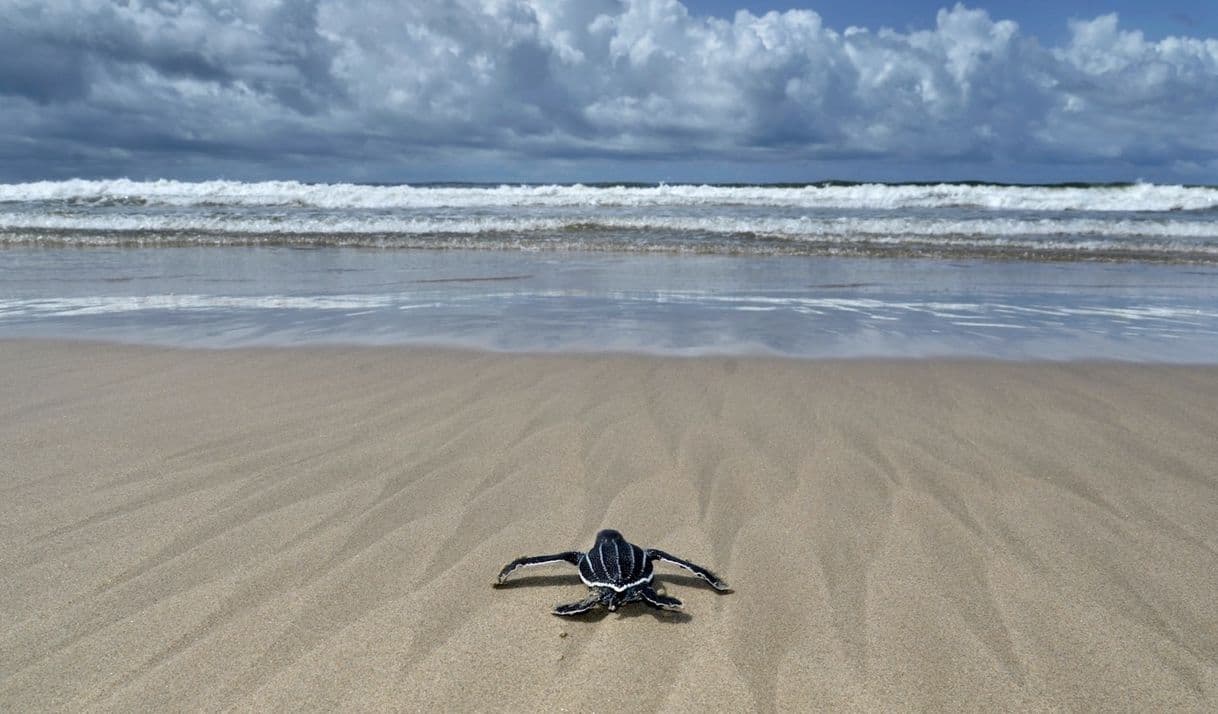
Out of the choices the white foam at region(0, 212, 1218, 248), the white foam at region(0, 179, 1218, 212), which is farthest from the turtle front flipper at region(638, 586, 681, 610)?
the white foam at region(0, 179, 1218, 212)

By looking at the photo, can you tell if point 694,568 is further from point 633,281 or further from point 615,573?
point 633,281

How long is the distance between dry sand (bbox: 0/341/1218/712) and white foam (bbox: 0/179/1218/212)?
24.6m

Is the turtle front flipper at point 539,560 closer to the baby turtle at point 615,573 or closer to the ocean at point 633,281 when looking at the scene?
the baby turtle at point 615,573

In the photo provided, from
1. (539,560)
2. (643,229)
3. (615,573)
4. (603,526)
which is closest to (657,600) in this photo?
(615,573)

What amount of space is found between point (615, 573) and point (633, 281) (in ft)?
28.2

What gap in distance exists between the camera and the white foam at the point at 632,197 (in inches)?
1124

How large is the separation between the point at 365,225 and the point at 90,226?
679cm

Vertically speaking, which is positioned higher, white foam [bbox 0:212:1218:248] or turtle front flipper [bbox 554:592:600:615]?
white foam [bbox 0:212:1218:248]

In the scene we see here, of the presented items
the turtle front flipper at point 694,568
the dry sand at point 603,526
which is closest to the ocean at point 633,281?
the dry sand at point 603,526

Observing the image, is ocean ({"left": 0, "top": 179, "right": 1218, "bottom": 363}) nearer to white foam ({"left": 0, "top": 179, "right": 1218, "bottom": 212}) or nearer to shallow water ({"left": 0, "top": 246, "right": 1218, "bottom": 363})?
shallow water ({"left": 0, "top": 246, "right": 1218, "bottom": 363})

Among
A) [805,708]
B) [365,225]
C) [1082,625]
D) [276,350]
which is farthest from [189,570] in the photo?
[365,225]

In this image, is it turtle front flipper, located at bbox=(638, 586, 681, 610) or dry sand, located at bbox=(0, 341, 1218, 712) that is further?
turtle front flipper, located at bbox=(638, 586, 681, 610)

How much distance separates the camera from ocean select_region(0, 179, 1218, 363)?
6.88 metres

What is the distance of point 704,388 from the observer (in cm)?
516
